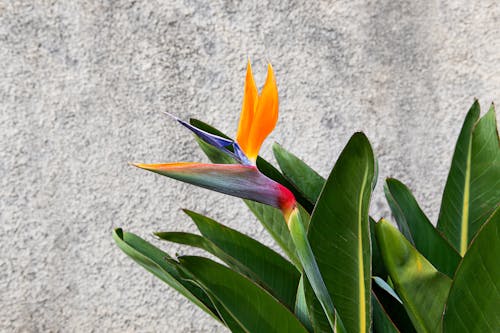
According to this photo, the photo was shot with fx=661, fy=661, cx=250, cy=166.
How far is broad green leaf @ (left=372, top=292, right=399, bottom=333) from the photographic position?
1.82 ft

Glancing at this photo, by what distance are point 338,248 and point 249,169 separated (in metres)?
0.11

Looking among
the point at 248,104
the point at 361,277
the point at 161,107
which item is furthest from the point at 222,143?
the point at 161,107

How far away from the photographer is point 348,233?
0.49 m

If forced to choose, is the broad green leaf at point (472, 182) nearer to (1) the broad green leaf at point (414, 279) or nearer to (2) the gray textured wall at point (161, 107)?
(1) the broad green leaf at point (414, 279)

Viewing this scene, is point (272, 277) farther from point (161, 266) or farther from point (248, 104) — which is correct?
point (248, 104)

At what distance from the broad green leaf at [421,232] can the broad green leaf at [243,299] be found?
6.4 inches

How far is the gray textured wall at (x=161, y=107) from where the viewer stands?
1.30m

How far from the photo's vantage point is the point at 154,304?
4.35 ft

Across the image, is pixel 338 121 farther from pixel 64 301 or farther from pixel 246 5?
pixel 64 301

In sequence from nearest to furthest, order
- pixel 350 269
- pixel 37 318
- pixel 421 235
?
pixel 350 269, pixel 421 235, pixel 37 318

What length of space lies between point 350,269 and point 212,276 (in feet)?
0.35

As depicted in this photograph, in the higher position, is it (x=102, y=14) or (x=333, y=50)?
(x=333, y=50)

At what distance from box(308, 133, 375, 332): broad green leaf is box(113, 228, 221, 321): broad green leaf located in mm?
142

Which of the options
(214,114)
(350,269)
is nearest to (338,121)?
(214,114)
